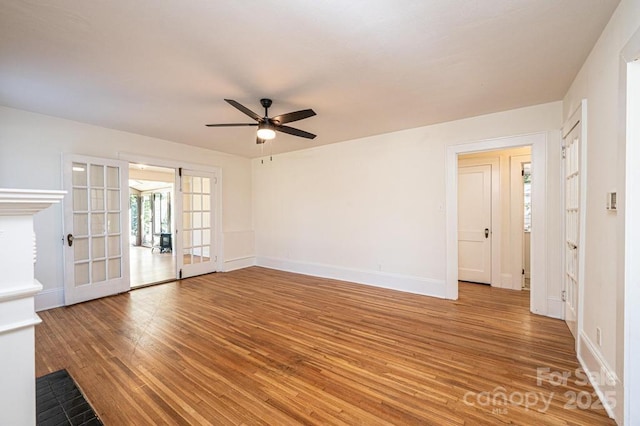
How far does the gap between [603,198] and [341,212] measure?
3664mm

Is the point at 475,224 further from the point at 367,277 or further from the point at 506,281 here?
the point at 367,277

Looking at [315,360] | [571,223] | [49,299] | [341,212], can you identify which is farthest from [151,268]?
[571,223]

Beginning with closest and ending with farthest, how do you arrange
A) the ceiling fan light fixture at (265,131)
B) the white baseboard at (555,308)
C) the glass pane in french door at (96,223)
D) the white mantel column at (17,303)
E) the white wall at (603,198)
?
the white mantel column at (17,303) < the white wall at (603,198) < the ceiling fan light fixture at (265,131) < the white baseboard at (555,308) < the glass pane in french door at (96,223)

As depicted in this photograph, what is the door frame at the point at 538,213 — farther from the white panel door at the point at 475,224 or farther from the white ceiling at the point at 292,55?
the white panel door at the point at 475,224

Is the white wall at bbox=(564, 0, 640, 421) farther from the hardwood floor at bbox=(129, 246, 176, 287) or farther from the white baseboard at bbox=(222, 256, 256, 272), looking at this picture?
the hardwood floor at bbox=(129, 246, 176, 287)

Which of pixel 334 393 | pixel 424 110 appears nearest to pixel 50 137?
pixel 334 393

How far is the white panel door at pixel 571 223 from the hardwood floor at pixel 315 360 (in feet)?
1.02

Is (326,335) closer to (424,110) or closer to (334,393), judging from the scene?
(334,393)

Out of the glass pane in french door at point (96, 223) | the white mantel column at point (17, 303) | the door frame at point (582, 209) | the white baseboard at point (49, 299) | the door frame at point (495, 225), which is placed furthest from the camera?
the door frame at point (495, 225)

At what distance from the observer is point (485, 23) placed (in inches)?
74.6

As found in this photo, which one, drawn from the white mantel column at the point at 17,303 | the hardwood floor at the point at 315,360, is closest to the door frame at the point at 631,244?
the hardwood floor at the point at 315,360

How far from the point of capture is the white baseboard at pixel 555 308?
3.24m

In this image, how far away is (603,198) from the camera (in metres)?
1.91

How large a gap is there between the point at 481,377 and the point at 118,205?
5395 mm
